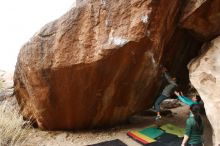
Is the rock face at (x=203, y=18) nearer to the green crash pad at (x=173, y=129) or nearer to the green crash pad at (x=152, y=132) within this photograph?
the green crash pad at (x=173, y=129)

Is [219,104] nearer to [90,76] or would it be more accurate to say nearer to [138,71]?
[138,71]

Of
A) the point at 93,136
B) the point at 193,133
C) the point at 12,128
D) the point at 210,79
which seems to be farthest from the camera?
the point at 93,136

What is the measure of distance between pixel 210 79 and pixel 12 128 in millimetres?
3351

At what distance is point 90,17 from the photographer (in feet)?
17.3

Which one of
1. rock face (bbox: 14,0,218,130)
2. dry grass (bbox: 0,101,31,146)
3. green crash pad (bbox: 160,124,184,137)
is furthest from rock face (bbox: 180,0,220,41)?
dry grass (bbox: 0,101,31,146)

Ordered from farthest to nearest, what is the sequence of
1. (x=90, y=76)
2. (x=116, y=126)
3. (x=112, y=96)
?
(x=116, y=126), (x=112, y=96), (x=90, y=76)

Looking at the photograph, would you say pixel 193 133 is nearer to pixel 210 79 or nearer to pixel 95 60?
pixel 210 79

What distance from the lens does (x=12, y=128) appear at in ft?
18.7

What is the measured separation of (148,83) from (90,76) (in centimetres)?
115

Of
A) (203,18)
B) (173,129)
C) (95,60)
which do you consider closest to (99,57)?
(95,60)

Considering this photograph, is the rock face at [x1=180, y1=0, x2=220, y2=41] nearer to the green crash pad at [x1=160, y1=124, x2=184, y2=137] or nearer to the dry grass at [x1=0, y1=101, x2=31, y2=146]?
the green crash pad at [x1=160, y1=124, x2=184, y2=137]

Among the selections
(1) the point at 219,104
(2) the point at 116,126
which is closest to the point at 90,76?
(2) the point at 116,126

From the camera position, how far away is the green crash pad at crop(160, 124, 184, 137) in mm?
5703

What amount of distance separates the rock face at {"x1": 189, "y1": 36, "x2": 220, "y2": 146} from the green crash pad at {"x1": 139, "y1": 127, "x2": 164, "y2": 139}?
1.20 m
